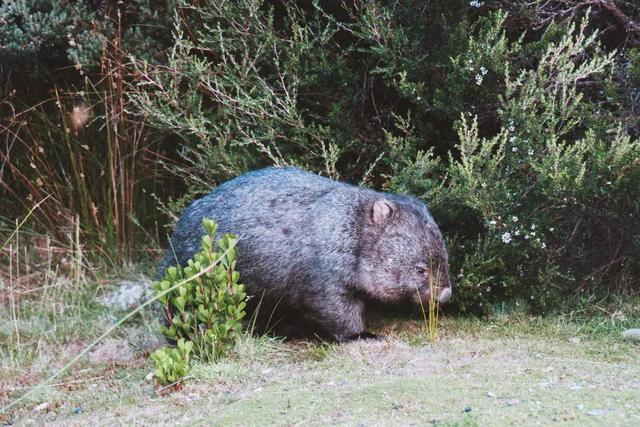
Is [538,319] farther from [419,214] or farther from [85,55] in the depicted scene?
[85,55]

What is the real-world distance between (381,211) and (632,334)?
1.58 metres

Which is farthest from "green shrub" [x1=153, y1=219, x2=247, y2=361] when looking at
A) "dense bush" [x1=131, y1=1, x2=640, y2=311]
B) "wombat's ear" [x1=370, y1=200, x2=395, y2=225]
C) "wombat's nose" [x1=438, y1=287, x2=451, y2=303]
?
"dense bush" [x1=131, y1=1, x2=640, y2=311]

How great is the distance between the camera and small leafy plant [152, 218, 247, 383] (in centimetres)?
470

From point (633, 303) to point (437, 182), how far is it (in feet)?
4.69

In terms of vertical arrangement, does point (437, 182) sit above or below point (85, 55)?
below

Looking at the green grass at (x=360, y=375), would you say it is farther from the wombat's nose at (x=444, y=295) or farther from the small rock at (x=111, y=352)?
the wombat's nose at (x=444, y=295)

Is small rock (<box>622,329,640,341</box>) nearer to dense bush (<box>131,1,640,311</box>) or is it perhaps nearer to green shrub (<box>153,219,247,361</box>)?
dense bush (<box>131,1,640,311</box>)

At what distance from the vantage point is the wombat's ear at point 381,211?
538cm

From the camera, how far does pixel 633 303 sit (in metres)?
5.70

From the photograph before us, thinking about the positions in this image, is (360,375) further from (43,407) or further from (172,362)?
(43,407)

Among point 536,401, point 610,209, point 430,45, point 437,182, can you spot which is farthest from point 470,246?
point 536,401

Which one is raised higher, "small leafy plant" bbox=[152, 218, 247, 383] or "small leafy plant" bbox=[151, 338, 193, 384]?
"small leafy plant" bbox=[152, 218, 247, 383]

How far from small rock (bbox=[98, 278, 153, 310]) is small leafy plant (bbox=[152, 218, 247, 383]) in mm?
1843

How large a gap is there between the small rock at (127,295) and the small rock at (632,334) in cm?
329
